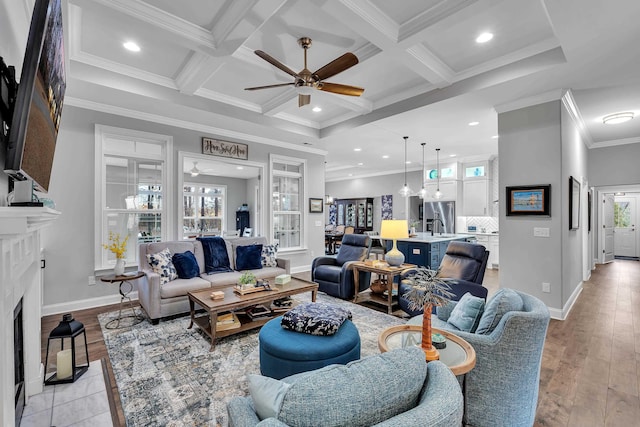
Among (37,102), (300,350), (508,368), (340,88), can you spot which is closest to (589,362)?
(508,368)

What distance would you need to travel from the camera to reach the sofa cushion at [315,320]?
7.36 ft

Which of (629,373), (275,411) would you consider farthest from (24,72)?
(629,373)

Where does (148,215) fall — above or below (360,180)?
below

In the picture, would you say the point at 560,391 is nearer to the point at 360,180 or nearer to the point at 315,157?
the point at 315,157

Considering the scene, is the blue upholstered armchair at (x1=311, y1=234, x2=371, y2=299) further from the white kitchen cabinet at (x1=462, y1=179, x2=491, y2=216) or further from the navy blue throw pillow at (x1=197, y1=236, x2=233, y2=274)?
the white kitchen cabinet at (x1=462, y1=179, x2=491, y2=216)

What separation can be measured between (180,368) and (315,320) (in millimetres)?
1215

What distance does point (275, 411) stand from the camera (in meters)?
0.92

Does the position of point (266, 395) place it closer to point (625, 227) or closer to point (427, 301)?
point (427, 301)

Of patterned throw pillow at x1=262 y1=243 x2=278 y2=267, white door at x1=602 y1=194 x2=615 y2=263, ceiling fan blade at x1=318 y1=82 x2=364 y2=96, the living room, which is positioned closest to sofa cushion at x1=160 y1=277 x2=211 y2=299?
patterned throw pillow at x1=262 y1=243 x2=278 y2=267

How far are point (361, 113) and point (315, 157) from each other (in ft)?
6.69

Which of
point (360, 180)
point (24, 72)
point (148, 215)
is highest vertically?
point (360, 180)

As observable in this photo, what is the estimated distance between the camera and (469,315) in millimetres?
2045

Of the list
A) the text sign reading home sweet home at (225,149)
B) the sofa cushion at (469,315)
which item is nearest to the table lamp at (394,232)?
the sofa cushion at (469,315)

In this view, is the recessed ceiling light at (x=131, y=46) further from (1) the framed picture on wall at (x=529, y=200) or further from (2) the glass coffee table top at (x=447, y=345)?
(1) the framed picture on wall at (x=529, y=200)
